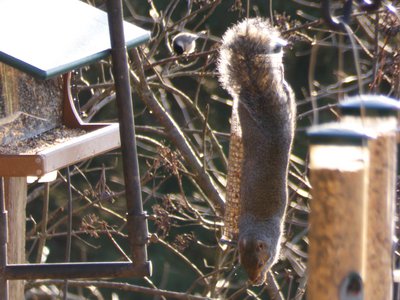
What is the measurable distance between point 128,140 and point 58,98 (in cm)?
76

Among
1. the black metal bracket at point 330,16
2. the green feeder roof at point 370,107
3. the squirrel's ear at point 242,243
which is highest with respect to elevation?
the black metal bracket at point 330,16

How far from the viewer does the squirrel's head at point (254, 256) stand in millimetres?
3248

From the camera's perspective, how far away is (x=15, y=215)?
3.40 metres

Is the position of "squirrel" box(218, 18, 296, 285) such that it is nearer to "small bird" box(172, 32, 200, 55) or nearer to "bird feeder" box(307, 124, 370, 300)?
"small bird" box(172, 32, 200, 55)

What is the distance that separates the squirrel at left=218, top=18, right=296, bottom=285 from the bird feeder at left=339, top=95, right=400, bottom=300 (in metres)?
1.34

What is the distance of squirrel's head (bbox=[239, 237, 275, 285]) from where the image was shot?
10.7 feet

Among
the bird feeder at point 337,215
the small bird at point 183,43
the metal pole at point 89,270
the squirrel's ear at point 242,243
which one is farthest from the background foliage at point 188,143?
the bird feeder at point 337,215

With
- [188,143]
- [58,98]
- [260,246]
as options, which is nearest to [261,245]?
[260,246]

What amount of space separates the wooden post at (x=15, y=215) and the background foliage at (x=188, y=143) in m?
0.36

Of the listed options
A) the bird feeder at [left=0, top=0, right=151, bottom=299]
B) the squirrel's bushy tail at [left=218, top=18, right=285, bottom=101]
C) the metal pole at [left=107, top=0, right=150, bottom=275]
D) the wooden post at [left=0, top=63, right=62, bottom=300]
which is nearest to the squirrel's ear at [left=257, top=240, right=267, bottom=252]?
the squirrel's bushy tail at [left=218, top=18, right=285, bottom=101]

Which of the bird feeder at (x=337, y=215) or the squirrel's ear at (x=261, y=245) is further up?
the squirrel's ear at (x=261, y=245)

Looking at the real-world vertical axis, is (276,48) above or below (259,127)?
above

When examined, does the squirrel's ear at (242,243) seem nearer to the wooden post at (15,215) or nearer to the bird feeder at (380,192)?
the wooden post at (15,215)

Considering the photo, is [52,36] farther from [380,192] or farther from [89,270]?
[380,192]
